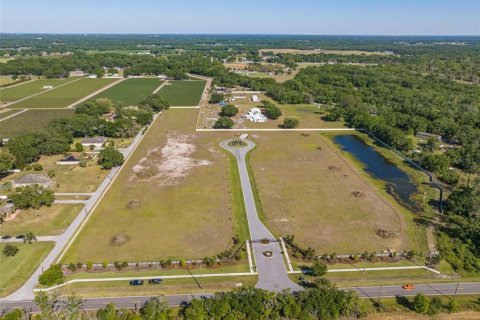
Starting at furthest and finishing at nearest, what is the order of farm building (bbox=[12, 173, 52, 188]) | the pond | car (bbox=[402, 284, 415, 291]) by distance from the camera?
1. the pond
2. farm building (bbox=[12, 173, 52, 188])
3. car (bbox=[402, 284, 415, 291])

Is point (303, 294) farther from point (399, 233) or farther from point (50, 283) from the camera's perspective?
point (50, 283)

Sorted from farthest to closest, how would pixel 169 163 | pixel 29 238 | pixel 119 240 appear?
1. pixel 169 163
2. pixel 119 240
3. pixel 29 238

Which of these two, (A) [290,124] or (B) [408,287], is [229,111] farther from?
(B) [408,287]

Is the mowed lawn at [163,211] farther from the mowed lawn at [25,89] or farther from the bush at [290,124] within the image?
the mowed lawn at [25,89]

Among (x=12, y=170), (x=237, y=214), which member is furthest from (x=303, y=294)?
(x=12, y=170)

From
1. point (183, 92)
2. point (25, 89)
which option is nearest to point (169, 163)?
point (183, 92)

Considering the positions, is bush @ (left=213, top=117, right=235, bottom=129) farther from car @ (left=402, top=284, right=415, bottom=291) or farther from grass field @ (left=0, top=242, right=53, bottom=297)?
car @ (left=402, top=284, right=415, bottom=291)

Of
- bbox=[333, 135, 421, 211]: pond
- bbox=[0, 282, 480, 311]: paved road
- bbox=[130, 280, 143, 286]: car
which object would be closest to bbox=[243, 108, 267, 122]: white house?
bbox=[333, 135, 421, 211]: pond
